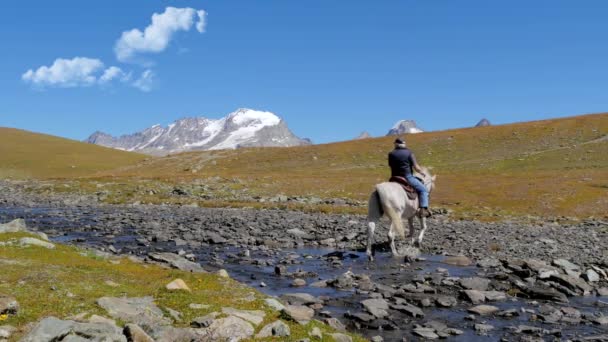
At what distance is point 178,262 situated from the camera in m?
18.9

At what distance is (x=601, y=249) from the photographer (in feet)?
80.9

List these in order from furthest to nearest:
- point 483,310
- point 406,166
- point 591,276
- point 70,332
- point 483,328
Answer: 1. point 406,166
2. point 591,276
3. point 483,310
4. point 483,328
5. point 70,332

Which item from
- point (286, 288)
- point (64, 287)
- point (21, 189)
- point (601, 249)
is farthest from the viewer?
point (21, 189)

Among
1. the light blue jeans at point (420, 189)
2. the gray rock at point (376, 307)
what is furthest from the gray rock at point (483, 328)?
the light blue jeans at point (420, 189)

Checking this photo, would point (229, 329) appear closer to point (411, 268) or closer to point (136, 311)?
point (136, 311)

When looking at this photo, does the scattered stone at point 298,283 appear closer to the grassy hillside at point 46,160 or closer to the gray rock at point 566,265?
the gray rock at point 566,265

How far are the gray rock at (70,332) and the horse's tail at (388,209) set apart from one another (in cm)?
1441

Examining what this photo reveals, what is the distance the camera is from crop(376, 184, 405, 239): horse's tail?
70.3 ft

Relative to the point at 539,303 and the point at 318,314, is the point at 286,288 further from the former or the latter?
the point at 539,303

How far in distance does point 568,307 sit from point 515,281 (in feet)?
9.00

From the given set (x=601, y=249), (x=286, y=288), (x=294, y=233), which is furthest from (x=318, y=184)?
(x=286, y=288)

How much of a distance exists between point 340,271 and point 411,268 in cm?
290

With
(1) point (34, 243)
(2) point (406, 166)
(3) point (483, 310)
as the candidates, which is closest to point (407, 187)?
(2) point (406, 166)

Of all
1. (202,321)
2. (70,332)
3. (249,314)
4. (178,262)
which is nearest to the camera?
(70,332)
